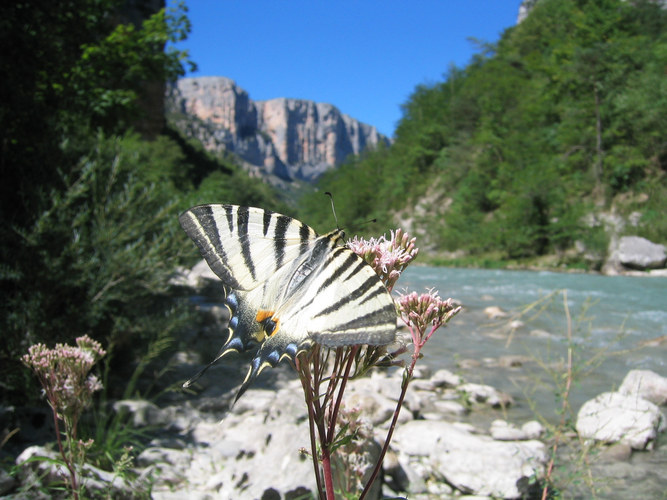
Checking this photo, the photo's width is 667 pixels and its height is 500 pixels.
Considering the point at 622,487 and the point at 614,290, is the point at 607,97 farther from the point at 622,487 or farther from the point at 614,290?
the point at 622,487

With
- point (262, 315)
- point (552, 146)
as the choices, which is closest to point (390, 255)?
point (262, 315)

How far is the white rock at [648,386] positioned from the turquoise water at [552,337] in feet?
1.32

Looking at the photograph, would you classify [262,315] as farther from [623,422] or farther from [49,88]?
[49,88]

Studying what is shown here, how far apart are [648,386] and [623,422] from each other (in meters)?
1.70

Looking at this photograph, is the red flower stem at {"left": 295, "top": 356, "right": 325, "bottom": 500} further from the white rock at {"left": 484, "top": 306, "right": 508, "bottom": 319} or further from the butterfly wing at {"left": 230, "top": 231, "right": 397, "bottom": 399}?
the white rock at {"left": 484, "top": 306, "right": 508, "bottom": 319}

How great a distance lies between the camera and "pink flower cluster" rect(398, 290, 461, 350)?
1.52 metres

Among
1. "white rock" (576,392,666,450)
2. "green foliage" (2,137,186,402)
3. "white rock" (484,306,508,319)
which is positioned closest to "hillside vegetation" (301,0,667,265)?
"white rock" (484,306,508,319)

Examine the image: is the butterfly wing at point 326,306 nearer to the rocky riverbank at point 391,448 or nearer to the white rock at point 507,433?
the rocky riverbank at point 391,448

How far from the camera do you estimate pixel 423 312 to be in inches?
60.8

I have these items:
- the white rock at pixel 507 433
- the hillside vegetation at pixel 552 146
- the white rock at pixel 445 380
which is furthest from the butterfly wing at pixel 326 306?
the hillside vegetation at pixel 552 146

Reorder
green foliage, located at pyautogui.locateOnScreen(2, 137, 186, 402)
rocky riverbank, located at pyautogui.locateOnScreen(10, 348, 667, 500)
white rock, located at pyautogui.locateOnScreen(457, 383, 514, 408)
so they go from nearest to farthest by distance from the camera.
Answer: rocky riverbank, located at pyautogui.locateOnScreen(10, 348, 667, 500) → green foliage, located at pyautogui.locateOnScreen(2, 137, 186, 402) → white rock, located at pyautogui.locateOnScreen(457, 383, 514, 408)

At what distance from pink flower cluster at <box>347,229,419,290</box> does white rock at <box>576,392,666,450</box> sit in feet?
13.6

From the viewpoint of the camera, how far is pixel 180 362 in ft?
22.9

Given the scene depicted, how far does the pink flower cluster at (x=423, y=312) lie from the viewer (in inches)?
60.0
